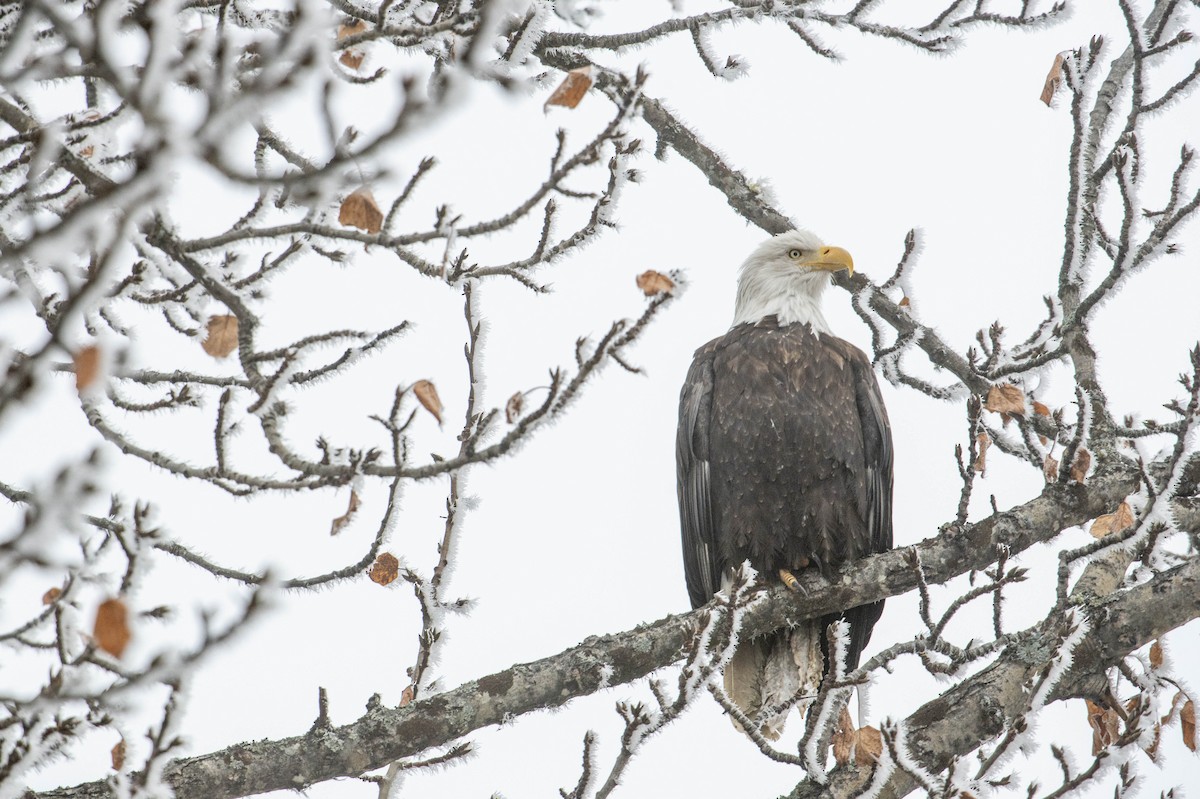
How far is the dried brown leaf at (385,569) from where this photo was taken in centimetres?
302

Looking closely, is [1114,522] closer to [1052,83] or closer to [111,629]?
[1052,83]

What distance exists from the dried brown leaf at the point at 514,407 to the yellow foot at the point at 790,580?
2.51 meters

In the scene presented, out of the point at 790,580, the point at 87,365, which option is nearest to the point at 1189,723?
the point at 790,580

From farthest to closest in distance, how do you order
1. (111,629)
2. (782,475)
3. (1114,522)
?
(782,475)
(1114,522)
(111,629)

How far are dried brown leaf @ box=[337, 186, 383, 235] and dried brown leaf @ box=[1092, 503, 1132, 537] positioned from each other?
8.80 ft

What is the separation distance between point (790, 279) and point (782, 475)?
3.71ft

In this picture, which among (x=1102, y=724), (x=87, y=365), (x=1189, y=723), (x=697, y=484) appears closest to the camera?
(x=87, y=365)

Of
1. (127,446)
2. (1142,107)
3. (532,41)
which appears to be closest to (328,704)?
(127,446)

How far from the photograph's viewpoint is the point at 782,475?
193 inches

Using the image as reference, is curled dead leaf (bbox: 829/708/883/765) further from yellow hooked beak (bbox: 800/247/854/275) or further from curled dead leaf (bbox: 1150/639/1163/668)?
yellow hooked beak (bbox: 800/247/854/275)

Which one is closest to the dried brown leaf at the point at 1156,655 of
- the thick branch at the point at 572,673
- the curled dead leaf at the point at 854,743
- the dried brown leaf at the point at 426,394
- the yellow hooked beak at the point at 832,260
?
the thick branch at the point at 572,673

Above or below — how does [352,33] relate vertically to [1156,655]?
above

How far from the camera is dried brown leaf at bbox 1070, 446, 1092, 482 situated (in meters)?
3.92

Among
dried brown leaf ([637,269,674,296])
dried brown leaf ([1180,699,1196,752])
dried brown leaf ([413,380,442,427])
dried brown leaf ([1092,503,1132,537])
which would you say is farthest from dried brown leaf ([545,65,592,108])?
dried brown leaf ([1180,699,1196,752])
